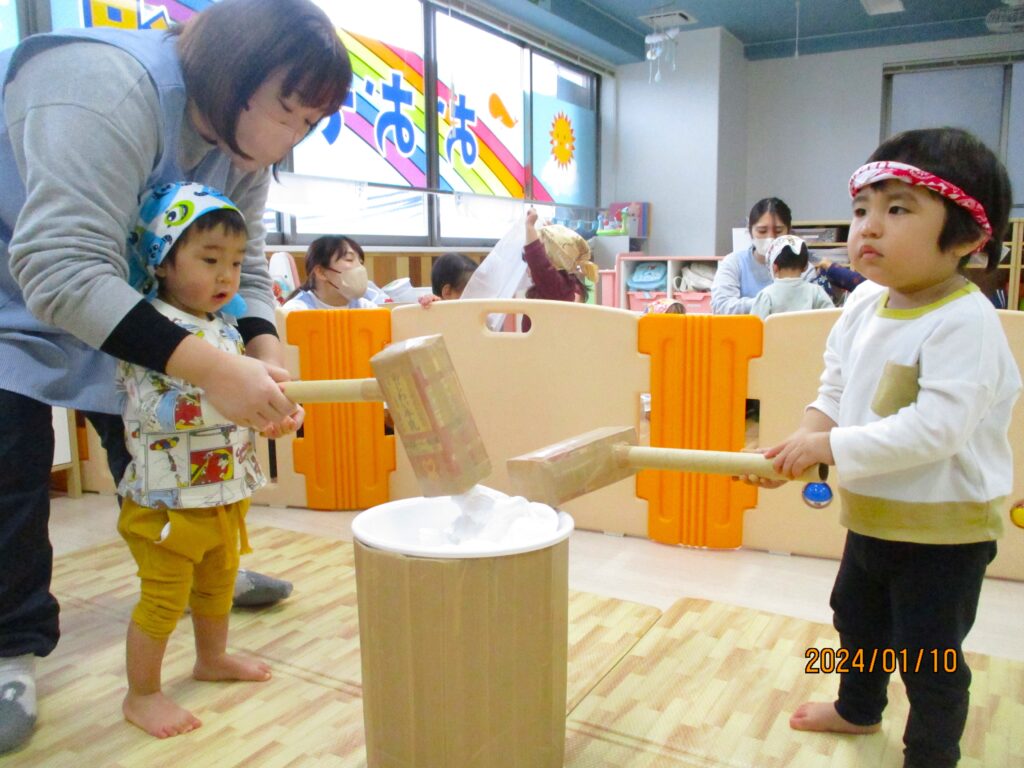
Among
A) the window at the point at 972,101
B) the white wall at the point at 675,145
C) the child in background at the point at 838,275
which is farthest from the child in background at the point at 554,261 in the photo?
the window at the point at 972,101

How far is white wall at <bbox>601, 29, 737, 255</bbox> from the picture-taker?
19.7ft

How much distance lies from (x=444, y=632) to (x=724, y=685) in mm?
591

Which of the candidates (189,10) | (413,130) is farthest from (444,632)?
(413,130)

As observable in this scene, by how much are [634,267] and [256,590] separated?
4.39 m

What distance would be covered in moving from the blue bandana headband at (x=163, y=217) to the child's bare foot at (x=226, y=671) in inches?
24.4

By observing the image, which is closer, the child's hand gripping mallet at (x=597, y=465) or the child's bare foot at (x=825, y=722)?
the child's hand gripping mallet at (x=597, y=465)

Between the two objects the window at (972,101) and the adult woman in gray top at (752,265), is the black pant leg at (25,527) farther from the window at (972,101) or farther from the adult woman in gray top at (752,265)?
the window at (972,101)

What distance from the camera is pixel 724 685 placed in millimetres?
1288

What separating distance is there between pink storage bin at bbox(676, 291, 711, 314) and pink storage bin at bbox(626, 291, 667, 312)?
0.14 metres

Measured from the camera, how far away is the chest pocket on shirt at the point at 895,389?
38.3 inches

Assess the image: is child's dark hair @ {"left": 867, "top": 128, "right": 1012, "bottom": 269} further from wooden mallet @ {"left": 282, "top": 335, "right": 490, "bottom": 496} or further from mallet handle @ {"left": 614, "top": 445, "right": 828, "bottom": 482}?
wooden mallet @ {"left": 282, "top": 335, "right": 490, "bottom": 496}

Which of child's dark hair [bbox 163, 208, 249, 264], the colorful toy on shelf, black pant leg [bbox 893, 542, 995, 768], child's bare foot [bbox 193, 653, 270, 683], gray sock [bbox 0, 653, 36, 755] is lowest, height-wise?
child's bare foot [bbox 193, 653, 270, 683]

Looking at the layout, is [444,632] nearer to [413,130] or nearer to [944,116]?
[413,130]

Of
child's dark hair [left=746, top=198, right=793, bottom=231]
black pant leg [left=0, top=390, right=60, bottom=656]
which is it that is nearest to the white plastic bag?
child's dark hair [left=746, top=198, right=793, bottom=231]
